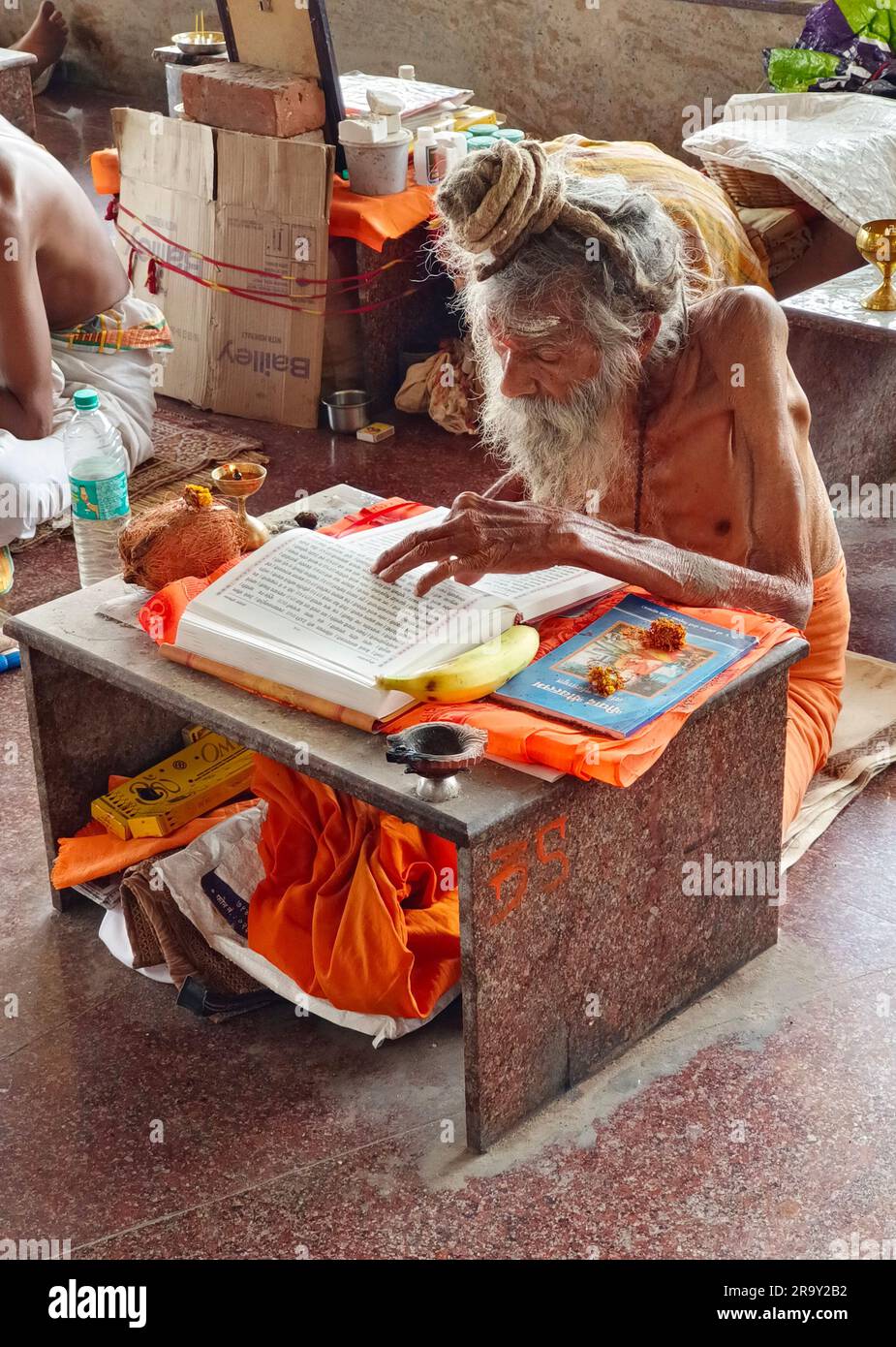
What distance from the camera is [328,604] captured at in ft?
8.30

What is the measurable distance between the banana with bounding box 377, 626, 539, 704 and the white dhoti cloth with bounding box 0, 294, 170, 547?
8.13ft

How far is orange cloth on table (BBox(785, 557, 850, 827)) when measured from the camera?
3141mm

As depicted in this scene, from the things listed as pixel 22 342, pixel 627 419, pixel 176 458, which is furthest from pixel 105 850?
pixel 176 458

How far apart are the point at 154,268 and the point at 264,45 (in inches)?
36.0

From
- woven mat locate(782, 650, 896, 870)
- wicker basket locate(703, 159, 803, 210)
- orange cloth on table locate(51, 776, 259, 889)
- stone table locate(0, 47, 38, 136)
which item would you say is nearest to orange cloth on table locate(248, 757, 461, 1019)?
orange cloth on table locate(51, 776, 259, 889)

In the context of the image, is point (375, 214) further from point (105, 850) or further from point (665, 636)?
point (665, 636)

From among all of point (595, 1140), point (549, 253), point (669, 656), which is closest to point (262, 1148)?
point (595, 1140)

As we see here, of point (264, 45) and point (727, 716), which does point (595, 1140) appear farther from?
point (264, 45)

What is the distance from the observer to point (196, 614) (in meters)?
2.58

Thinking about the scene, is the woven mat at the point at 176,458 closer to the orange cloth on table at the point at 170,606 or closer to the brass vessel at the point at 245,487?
the brass vessel at the point at 245,487

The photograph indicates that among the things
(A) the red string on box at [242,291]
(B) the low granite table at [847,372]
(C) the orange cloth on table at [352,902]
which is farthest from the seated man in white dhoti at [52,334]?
(B) the low granite table at [847,372]

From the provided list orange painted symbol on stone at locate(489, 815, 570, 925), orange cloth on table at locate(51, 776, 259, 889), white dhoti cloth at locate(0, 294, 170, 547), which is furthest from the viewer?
white dhoti cloth at locate(0, 294, 170, 547)

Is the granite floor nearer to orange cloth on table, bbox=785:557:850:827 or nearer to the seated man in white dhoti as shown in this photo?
orange cloth on table, bbox=785:557:850:827
